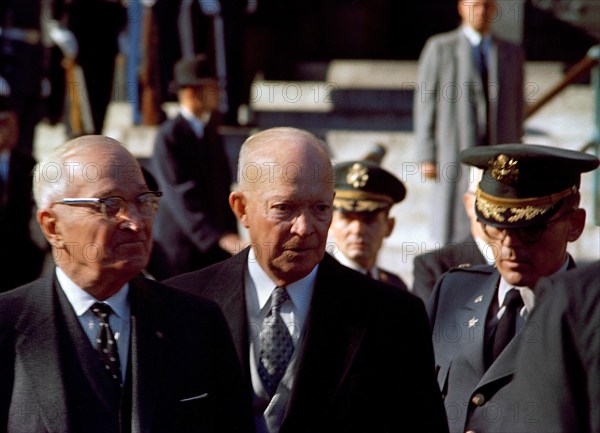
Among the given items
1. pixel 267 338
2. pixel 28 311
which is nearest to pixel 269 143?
pixel 267 338

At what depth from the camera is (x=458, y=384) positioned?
5438 mm

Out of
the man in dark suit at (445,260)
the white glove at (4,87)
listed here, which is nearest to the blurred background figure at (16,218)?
the white glove at (4,87)

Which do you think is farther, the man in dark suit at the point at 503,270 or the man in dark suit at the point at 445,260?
the man in dark suit at the point at 445,260

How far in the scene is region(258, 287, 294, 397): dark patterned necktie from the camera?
189 inches

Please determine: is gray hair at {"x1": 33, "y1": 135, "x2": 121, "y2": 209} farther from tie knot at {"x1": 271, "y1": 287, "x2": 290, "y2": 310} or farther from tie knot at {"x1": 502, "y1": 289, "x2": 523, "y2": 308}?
tie knot at {"x1": 502, "y1": 289, "x2": 523, "y2": 308}

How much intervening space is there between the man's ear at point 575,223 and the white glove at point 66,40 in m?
7.38

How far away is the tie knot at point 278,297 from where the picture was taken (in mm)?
4926

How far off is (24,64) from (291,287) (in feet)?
25.7

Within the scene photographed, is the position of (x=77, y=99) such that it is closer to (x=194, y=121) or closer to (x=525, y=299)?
(x=194, y=121)

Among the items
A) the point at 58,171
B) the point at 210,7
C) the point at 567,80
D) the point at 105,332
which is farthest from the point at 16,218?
the point at 105,332

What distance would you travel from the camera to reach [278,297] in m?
4.95

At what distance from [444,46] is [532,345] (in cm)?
626

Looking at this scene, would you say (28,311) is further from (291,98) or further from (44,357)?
(291,98)

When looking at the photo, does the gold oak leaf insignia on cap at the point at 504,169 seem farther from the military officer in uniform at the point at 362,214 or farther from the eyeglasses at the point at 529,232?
the military officer in uniform at the point at 362,214
